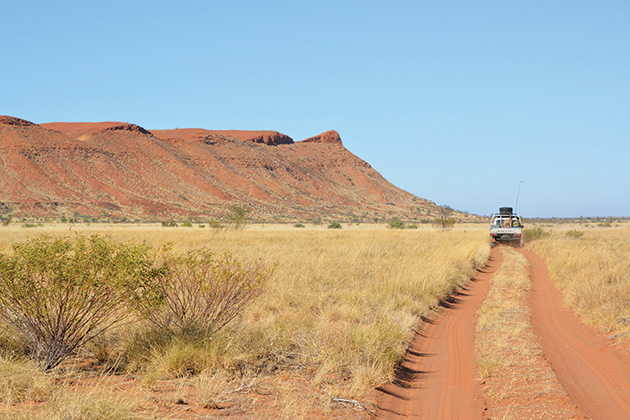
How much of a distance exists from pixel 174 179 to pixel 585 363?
84.6m

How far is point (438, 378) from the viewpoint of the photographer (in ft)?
20.2

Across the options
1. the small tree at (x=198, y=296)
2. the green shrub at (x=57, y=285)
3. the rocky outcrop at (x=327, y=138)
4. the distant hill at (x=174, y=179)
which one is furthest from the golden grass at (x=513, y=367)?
the rocky outcrop at (x=327, y=138)

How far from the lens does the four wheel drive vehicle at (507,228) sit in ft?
96.9

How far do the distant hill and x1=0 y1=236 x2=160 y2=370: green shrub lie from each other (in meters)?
65.3

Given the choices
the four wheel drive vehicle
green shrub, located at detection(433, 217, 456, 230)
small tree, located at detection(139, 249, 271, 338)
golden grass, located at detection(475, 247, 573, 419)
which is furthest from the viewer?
green shrub, located at detection(433, 217, 456, 230)

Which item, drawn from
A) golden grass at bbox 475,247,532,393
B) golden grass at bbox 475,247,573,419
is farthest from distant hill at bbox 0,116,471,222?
golden grass at bbox 475,247,573,419

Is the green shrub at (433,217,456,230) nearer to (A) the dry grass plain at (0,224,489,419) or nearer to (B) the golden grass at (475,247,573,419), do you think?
(B) the golden grass at (475,247,573,419)

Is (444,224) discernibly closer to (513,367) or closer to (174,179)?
(513,367)

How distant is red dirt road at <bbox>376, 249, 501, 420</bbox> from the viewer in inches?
201

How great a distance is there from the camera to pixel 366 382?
18.3 feet

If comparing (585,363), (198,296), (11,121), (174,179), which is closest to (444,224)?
(585,363)

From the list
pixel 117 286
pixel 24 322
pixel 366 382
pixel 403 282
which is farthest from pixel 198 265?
pixel 403 282

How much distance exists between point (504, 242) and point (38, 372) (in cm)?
3024

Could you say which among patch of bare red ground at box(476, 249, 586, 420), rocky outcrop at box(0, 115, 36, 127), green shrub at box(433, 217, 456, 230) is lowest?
patch of bare red ground at box(476, 249, 586, 420)
